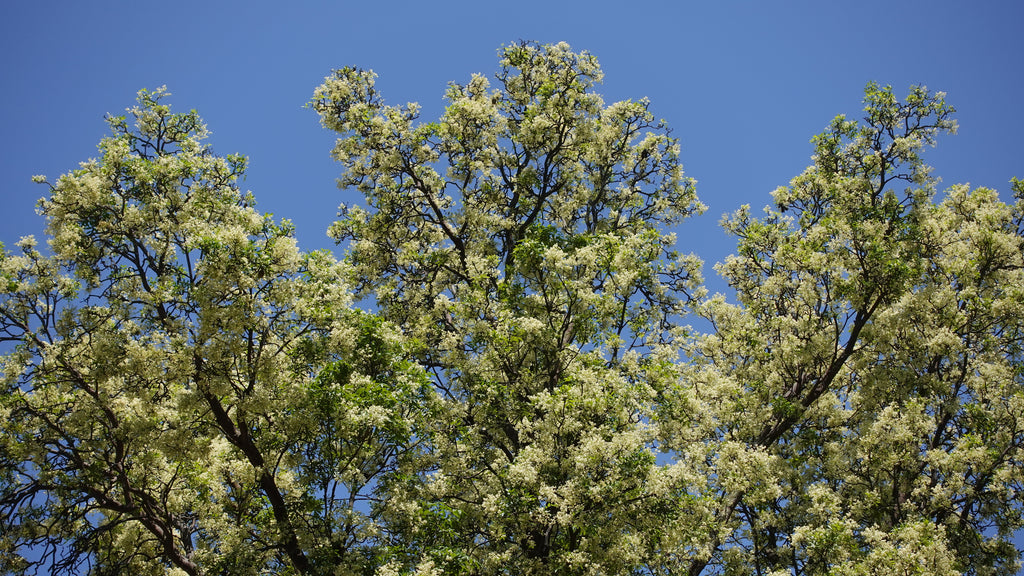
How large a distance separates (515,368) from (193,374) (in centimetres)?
850

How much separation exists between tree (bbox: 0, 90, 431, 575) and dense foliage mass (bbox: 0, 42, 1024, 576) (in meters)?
0.08

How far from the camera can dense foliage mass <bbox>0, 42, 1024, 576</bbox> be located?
15953mm

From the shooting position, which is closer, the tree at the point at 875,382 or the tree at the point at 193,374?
the tree at the point at 193,374

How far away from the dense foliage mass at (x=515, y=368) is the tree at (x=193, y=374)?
8 centimetres

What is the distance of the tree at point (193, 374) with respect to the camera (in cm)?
1505

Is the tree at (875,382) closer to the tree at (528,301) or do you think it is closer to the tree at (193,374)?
the tree at (528,301)

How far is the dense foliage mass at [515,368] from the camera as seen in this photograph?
52.3 feet

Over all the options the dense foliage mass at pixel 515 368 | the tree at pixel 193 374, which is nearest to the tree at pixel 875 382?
the dense foliage mass at pixel 515 368

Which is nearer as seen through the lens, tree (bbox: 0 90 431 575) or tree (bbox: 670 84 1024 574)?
tree (bbox: 0 90 431 575)

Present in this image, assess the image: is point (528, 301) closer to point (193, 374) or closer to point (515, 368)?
point (515, 368)

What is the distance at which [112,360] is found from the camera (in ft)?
50.9

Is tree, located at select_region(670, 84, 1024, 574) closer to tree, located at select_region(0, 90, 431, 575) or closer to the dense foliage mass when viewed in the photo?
the dense foliage mass

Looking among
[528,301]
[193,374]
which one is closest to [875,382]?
[528,301]

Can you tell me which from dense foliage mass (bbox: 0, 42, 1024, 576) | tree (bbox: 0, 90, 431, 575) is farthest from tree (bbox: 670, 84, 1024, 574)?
tree (bbox: 0, 90, 431, 575)
